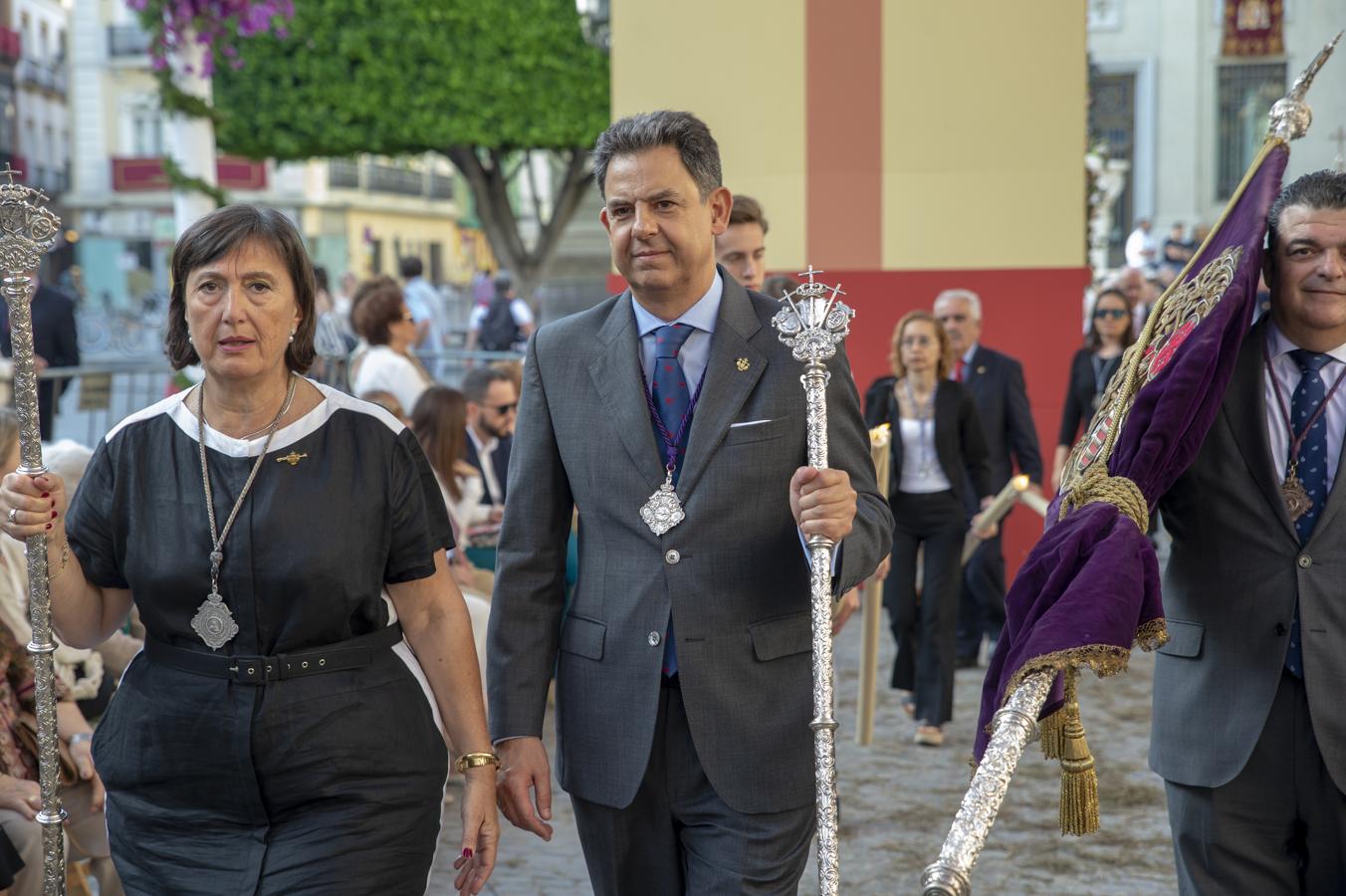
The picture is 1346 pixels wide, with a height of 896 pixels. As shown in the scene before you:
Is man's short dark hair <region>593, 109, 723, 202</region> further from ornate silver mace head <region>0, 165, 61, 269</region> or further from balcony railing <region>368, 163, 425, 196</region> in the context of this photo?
balcony railing <region>368, 163, 425, 196</region>

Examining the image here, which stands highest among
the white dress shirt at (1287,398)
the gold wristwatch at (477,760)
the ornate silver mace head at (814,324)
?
the ornate silver mace head at (814,324)

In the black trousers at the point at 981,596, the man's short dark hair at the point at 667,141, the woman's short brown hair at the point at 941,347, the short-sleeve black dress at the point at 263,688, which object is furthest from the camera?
the black trousers at the point at 981,596

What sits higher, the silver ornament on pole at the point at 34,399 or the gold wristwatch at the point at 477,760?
the silver ornament on pole at the point at 34,399

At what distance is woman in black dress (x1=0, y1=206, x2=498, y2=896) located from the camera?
3.10m

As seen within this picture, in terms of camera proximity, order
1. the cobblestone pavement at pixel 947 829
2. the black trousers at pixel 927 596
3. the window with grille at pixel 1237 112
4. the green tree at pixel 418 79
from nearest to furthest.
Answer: the cobblestone pavement at pixel 947 829 < the black trousers at pixel 927 596 < the green tree at pixel 418 79 < the window with grille at pixel 1237 112

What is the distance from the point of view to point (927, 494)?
7.62 m

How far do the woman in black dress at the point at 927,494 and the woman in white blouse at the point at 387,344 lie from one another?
8.49 ft

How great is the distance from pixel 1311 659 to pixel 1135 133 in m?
43.4

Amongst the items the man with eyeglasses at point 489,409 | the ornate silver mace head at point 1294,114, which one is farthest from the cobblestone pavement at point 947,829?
the ornate silver mace head at point 1294,114

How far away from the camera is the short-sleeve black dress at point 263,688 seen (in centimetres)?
309

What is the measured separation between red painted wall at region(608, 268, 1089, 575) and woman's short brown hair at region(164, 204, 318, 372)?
6521 millimetres

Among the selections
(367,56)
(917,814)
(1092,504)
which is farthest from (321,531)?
(367,56)

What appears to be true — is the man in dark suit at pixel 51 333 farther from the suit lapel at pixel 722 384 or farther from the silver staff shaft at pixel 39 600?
the suit lapel at pixel 722 384


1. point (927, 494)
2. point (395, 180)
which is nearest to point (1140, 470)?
point (927, 494)
